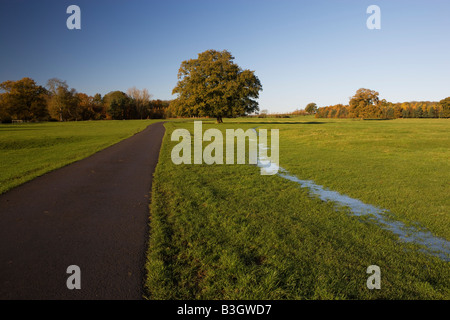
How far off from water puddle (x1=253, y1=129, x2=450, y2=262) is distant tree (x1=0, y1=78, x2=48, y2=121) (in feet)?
344

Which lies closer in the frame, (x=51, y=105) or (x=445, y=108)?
(x=51, y=105)

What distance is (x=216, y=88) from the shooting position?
153 ft

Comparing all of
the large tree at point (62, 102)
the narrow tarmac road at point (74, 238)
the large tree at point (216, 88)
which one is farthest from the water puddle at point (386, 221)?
the large tree at point (62, 102)

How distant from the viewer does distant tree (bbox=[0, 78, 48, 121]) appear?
263 feet

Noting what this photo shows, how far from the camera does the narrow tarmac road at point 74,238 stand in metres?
3.27

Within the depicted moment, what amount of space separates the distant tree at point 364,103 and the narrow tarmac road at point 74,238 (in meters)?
121

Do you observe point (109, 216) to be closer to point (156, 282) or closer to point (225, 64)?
point (156, 282)

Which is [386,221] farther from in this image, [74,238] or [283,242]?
[74,238]

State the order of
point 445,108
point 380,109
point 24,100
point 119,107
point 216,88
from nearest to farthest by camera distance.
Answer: point 216,88, point 24,100, point 119,107, point 380,109, point 445,108

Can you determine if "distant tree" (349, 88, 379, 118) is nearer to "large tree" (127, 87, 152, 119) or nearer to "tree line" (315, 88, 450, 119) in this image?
"tree line" (315, 88, 450, 119)

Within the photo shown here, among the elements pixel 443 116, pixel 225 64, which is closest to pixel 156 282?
pixel 225 64

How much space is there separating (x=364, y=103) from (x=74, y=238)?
415ft

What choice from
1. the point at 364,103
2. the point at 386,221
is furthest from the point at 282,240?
the point at 364,103

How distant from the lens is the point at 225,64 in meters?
49.7
